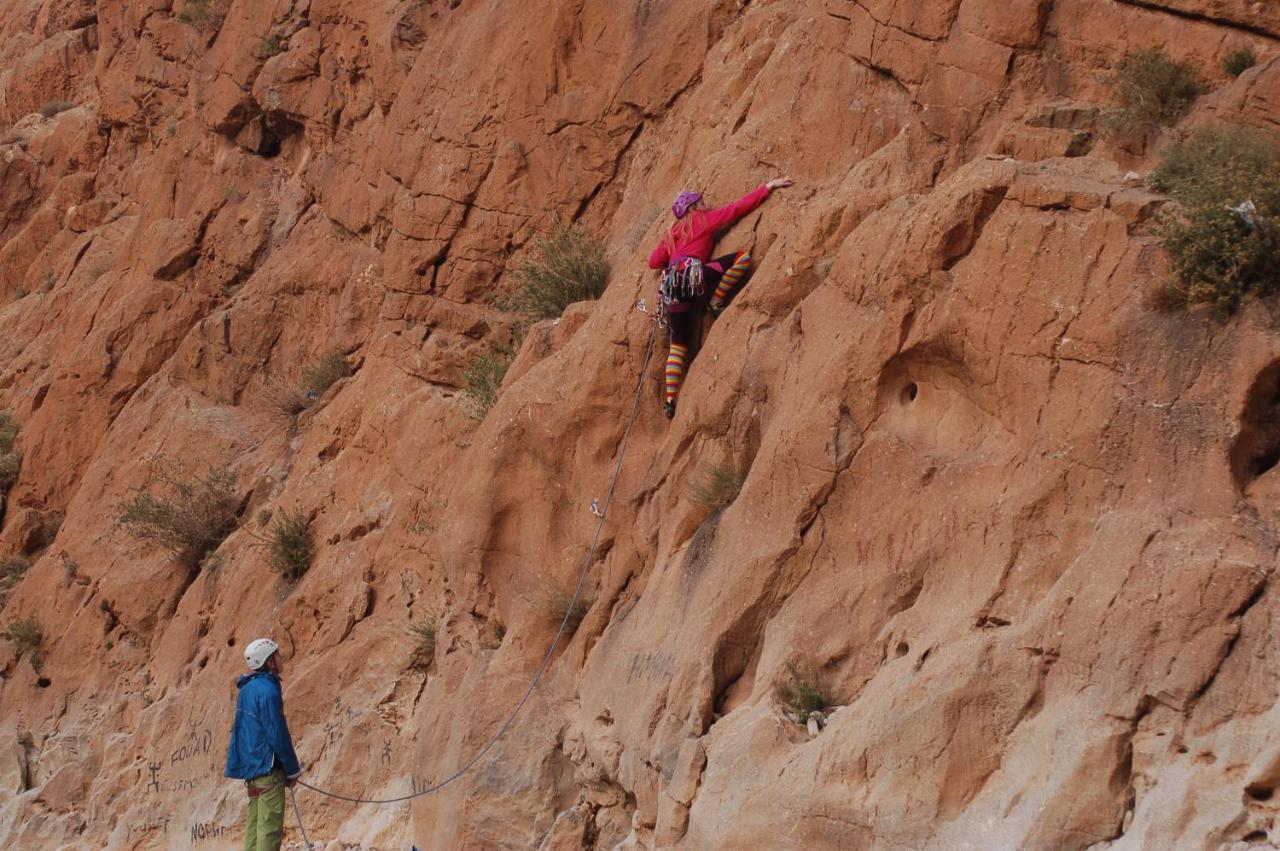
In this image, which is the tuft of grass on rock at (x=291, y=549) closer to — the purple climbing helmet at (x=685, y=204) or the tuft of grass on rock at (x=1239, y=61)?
the purple climbing helmet at (x=685, y=204)

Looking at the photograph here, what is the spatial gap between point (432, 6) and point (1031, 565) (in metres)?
11.4

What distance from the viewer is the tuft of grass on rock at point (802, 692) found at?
23.2 feet

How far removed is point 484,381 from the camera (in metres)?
11.9

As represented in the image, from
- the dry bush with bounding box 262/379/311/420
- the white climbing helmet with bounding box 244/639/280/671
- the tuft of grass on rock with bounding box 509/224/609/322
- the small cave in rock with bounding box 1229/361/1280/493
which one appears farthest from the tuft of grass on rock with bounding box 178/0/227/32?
the small cave in rock with bounding box 1229/361/1280/493

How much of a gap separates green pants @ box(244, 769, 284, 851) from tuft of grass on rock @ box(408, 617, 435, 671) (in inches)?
90.6

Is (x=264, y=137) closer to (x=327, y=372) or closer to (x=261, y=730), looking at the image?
(x=327, y=372)

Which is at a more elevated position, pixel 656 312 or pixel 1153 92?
pixel 1153 92

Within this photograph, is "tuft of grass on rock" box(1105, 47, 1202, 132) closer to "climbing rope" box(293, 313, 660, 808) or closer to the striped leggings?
the striped leggings

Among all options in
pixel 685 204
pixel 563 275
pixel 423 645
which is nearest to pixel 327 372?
pixel 563 275

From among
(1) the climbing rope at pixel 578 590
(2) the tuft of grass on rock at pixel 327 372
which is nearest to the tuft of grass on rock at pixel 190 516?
(2) the tuft of grass on rock at pixel 327 372

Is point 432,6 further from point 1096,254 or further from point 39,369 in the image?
point 1096,254

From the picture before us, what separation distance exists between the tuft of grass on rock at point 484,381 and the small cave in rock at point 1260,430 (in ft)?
22.4

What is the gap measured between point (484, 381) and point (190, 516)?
4.53 metres

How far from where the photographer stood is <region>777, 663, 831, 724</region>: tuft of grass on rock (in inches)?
279
